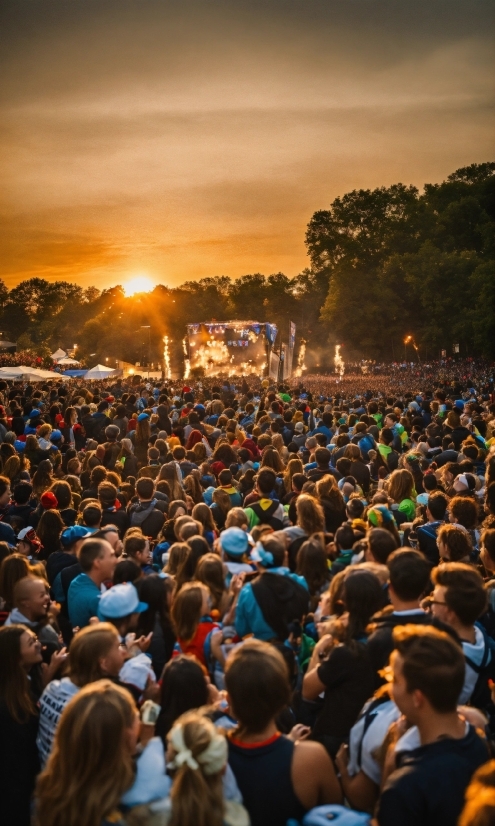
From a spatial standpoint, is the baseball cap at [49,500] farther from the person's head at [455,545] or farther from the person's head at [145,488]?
the person's head at [455,545]

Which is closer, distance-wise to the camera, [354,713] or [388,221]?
[354,713]

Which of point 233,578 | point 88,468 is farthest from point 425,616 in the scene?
point 88,468

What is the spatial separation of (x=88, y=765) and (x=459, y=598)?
1953 millimetres

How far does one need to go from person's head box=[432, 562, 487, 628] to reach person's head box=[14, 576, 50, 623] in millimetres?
2268

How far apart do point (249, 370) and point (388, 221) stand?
89.6ft

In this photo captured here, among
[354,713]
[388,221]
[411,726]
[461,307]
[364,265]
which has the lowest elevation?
[354,713]

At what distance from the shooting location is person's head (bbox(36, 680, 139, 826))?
7.45 ft

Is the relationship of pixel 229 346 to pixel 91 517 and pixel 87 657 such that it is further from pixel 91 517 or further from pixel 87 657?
pixel 87 657

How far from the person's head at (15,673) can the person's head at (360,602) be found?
5.21 feet

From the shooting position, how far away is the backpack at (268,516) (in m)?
6.48

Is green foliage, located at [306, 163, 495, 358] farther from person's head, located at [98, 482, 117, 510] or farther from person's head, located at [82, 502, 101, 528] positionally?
person's head, located at [82, 502, 101, 528]

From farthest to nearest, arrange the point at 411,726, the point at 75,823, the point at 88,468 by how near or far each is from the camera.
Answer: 1. the point at 88,468
2. the point at 411,726
3. the point at 75,823

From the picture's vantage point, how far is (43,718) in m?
3.12

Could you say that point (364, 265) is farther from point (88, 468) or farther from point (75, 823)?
point (75, 823)
